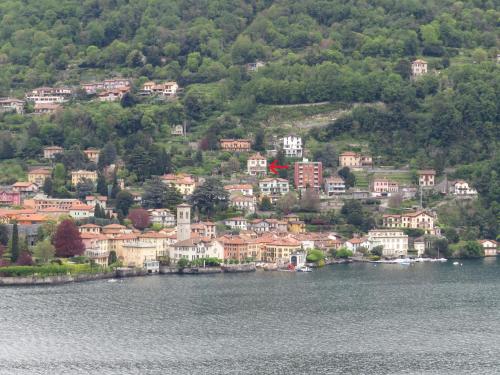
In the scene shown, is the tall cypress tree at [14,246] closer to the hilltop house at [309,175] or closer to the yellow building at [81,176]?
the yellow building at [81,176]

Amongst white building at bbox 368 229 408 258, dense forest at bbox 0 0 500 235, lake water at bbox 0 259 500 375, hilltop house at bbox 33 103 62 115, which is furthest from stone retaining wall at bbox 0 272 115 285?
hilltop house at bbox 33 103 62 115

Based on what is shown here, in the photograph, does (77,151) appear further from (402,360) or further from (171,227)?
(402,360)

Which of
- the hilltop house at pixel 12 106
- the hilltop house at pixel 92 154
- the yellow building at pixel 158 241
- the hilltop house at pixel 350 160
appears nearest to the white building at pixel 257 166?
the hilltop house at pixel 350 160

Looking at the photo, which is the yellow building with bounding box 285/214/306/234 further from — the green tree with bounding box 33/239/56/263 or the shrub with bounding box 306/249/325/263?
the green tree with bounding box 33/239/56/263

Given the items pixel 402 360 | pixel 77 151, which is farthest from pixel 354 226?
pixel 402 360

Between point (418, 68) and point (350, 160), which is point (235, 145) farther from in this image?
point (418, 68)

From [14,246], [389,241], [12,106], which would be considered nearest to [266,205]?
[389,241]
